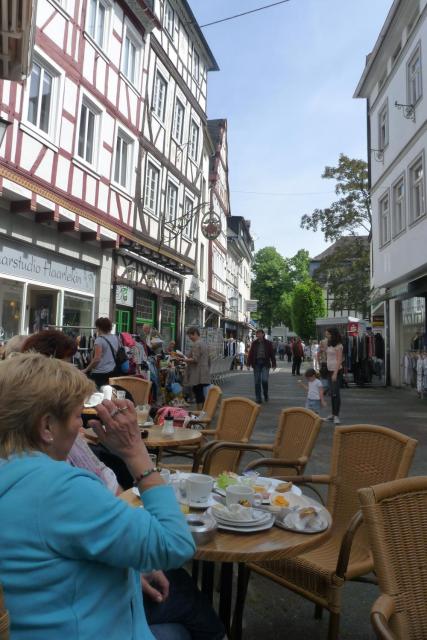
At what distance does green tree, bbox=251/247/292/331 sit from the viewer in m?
64.6

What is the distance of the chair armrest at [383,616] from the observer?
1.48m

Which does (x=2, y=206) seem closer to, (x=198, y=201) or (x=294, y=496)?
(x=294, y=496)

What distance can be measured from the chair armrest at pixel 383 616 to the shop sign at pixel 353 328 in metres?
20.0

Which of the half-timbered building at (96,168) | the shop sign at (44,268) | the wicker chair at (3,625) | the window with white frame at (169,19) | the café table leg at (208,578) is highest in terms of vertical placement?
the window with white frame at (169,19)

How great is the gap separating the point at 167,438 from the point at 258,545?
2.39 meters

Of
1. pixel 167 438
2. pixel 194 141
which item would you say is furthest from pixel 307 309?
pixel 167 438

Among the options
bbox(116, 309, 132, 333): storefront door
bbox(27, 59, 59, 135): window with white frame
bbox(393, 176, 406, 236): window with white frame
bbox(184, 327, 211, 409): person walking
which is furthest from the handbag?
bbox(393, 176, 406, 236): window with white frame

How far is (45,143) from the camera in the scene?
32.7 feet

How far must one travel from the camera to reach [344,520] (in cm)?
302

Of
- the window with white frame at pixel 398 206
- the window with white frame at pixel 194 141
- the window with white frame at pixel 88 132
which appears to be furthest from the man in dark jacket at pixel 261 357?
the window with white frame at pixel 194 141

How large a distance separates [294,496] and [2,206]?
27.6 feet

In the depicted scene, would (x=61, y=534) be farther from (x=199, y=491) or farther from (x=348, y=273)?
(x=348, y=273)

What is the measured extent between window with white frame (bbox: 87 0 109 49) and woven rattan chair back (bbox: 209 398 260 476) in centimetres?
1070

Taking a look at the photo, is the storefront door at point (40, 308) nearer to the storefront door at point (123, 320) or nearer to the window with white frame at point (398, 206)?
the storefront door at point (123, 320)
